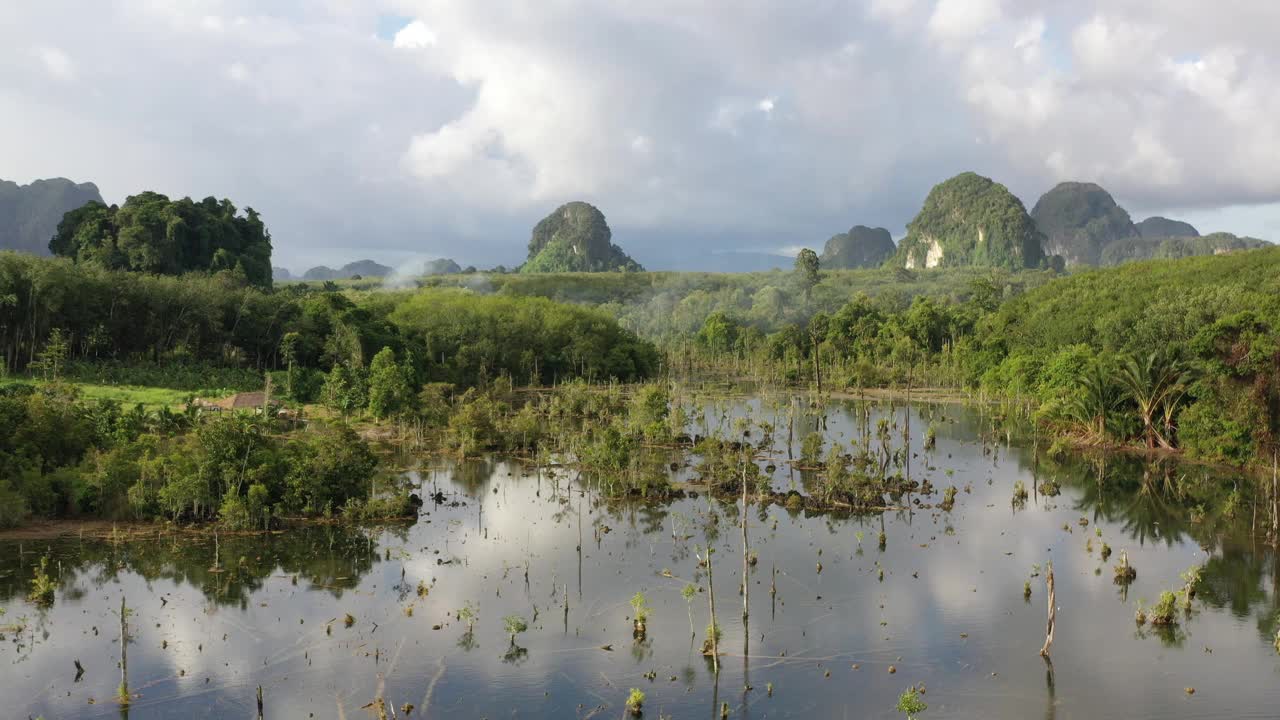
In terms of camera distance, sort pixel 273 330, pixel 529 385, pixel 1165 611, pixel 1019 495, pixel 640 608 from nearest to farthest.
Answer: pixel 640 608
pixel 1165 611
pixel 1019 495
pixel 273 330
pixel 529 385

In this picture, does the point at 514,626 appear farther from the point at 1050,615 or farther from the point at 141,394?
the point at 141,394

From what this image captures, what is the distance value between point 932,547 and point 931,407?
2703cm

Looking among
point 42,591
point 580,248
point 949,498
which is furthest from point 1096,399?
point 580,248

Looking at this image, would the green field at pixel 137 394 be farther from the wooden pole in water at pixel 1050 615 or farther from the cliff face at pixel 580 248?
the cliff face at pixel 580 248

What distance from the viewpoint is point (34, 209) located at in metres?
119

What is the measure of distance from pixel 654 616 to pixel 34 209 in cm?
12961

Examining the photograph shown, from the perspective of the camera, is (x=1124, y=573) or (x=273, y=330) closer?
(x=1124, y=573)

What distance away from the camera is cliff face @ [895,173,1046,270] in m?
153

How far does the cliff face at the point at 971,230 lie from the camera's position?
15288cm

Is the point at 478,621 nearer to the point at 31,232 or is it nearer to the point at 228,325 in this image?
the point at 228,325

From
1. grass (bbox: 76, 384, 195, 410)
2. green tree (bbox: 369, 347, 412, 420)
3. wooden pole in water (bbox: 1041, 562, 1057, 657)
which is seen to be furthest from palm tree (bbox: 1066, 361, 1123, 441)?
grass (bbox: 76, 384, 195, 410)

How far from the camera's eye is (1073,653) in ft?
48.9

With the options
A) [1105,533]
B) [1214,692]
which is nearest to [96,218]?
[1105,533]

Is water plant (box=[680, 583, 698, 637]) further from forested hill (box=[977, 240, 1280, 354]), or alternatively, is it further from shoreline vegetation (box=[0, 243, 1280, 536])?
forested hill (box=[977, 240, 1280, 354])
